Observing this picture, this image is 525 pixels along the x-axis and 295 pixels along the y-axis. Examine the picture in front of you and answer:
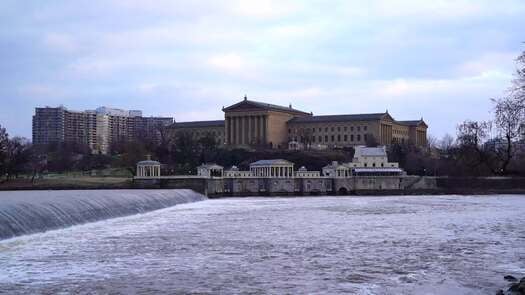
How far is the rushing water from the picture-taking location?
2166 cm

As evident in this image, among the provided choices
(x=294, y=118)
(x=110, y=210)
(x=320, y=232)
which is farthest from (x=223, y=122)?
(x=320, y=232)

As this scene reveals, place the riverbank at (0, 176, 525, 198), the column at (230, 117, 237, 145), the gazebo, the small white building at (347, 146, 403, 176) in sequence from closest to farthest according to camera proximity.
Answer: the riverbank at (0, 176, 525, 198) → the gazebo → the small white building at (347, 146, 403, 176) → the column at (230, 117, 237, 145)

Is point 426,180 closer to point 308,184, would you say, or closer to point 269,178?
point 308,184

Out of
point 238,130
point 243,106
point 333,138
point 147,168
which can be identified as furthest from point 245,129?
point 147,168

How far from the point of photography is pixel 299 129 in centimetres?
18425

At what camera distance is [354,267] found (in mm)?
25531

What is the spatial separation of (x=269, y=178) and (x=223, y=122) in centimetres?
8411

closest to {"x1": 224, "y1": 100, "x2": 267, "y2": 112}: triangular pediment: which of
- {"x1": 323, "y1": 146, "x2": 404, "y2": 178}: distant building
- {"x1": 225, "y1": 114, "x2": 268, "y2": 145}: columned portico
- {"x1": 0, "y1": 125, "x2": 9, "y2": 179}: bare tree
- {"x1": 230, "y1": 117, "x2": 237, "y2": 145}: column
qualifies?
{"x1": 225, "y1": 114, "x2": 268, "y2": 145}: columned portico

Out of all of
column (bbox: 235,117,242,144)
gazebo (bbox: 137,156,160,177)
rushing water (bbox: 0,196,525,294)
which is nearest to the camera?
rushing water (bbox: 0,196,525,294)

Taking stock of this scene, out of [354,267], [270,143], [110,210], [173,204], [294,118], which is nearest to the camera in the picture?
[354,267]

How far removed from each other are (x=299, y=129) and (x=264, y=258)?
157m

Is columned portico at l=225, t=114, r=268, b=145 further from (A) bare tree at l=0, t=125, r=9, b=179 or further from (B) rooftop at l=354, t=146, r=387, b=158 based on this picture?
(A) bare tree at l=0, t=125, r=9, b=179

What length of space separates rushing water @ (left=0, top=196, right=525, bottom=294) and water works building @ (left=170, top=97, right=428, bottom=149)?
5074 inches

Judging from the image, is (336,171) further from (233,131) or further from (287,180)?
(233,131)
